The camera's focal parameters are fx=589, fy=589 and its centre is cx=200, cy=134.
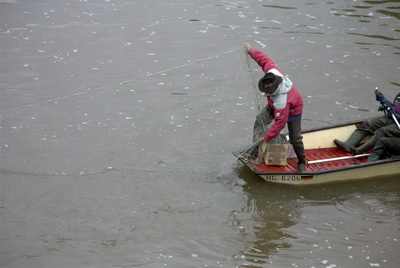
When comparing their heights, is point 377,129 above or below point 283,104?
below

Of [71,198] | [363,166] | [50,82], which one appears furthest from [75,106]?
[363,166]

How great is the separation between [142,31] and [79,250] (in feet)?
28.1

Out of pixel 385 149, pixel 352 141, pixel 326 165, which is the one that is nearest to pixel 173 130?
pixel 326 165

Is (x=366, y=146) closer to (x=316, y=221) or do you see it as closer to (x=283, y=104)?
(x=316, y=221)

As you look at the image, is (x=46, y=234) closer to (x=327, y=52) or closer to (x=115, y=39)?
(x=115, y=39)

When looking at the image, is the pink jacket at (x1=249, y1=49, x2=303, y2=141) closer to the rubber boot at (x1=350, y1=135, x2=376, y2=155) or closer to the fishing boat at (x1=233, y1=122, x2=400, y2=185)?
the fishing boat at (x1=233, y1=122, x2=400, y2=185)

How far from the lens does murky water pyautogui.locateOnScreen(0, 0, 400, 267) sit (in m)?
7.66

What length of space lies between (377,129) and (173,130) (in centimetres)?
351

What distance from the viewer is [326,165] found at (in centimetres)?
905

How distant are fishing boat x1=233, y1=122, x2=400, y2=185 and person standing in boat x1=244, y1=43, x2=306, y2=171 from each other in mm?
218

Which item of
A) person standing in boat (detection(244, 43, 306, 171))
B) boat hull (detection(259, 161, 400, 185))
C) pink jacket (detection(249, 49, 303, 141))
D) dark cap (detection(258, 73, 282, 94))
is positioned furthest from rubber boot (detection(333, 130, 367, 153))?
dark cap (detection(258, 73, 282, 94))

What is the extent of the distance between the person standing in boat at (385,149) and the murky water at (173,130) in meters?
0.45

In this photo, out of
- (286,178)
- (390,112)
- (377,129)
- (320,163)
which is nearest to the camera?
(286,178)

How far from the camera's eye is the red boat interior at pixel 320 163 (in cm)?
879
